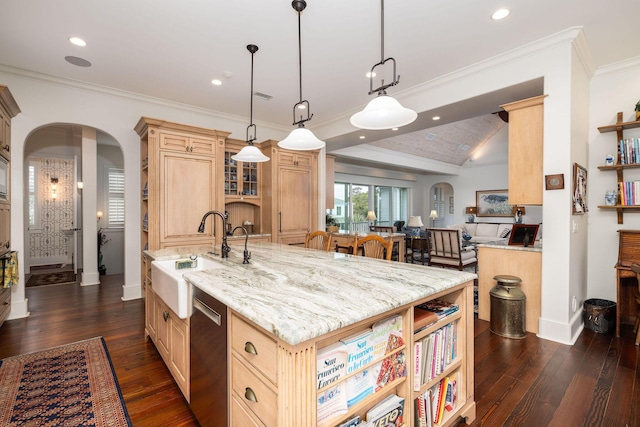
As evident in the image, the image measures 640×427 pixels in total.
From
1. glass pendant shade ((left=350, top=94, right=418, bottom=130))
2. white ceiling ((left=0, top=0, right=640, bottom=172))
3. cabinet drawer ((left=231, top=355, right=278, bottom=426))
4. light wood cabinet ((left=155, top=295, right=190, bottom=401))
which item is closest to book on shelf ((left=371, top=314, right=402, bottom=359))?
cabinet drawer ((left=231, top=355, right=278, bottom=426))

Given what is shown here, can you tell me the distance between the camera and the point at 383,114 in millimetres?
1977

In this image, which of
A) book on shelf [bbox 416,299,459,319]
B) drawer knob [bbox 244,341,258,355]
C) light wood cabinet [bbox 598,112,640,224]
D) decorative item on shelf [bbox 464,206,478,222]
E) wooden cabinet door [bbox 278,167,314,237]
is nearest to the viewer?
drawer knob [bbox 244,341,258,355]

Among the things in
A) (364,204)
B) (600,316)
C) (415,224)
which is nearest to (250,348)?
(600,316)

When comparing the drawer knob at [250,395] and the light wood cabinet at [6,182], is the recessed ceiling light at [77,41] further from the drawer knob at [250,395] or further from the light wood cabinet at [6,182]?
the drawer knob at [250,395]

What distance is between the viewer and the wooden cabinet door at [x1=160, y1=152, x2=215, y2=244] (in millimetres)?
3871

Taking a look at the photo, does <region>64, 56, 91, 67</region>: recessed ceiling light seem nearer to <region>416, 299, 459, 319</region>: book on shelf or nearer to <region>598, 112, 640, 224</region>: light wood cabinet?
<region>416, 299, 459, 319</region>: book on shelf

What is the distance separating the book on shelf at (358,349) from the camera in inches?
44.8

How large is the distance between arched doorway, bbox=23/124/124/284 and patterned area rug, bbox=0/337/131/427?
4.02 meters

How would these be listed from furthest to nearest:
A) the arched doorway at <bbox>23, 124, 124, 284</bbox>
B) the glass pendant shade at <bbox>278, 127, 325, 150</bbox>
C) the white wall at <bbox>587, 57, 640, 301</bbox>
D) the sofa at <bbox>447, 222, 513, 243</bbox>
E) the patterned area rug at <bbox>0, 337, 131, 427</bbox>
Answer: the sofa at <bbox>447, 222, 513, 243</bbox> → the arched doorway at <bbox>23, 124, 124, 284</bbox> → the white wall at <bbox>587, 57, 640, 301</bbox> → the glass pendant shade at <bbox>278, 127, 325, 150</bbox> → the patterned area rug at <bbox>0, 337, 131, 427</bbox>

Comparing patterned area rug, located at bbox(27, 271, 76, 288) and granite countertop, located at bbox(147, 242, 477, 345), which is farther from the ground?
granite countertop, located at bbox(147, 242, 477, 345)

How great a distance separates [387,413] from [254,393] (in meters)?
0.58

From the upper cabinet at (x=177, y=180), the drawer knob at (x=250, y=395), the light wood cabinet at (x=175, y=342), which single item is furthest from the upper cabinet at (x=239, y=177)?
the drawer knob at (x=250, y=395)

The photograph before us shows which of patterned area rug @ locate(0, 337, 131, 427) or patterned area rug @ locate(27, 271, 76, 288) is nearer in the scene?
patterned area rug @ locate(0, 337, 131, 427)

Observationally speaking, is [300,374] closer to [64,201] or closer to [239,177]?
[239,177]
